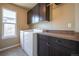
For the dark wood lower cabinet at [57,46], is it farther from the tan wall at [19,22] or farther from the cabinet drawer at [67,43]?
the tan wall at [19,22]

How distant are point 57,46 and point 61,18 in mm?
803

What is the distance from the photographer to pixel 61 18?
6.74ft

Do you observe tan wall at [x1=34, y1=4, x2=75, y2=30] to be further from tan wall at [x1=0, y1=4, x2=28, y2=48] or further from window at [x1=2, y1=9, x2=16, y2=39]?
window at [x1=2, y1=9, x2=16, y2=39]

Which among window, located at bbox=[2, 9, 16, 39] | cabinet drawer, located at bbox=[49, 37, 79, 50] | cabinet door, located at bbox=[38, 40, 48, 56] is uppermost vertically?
window, located at bbox=[2, 9, 16, 39]

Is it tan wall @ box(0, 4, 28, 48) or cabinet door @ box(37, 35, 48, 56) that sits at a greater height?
tan wall @ box(0, 4, 28, 48)

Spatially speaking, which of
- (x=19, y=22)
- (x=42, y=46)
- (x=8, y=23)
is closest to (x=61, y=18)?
(x=42, y=46)

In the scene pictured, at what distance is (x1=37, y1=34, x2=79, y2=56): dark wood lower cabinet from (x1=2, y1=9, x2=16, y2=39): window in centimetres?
65

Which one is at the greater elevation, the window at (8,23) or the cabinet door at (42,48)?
the window at (8,23)

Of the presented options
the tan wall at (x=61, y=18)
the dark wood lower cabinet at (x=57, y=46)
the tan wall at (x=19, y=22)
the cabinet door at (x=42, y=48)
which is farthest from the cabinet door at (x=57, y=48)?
the tan wall at (x=19, y=22)

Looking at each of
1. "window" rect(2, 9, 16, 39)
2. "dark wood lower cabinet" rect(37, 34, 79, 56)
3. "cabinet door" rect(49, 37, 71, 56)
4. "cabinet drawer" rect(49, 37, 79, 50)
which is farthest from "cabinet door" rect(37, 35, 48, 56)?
"window" rect(2, 9, 16, 39)

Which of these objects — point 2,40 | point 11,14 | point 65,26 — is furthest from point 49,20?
point 2,40

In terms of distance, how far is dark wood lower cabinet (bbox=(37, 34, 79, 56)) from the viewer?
44.7 inches

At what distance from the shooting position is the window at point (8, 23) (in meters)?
1.73

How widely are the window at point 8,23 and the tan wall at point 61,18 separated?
0.80 metres
